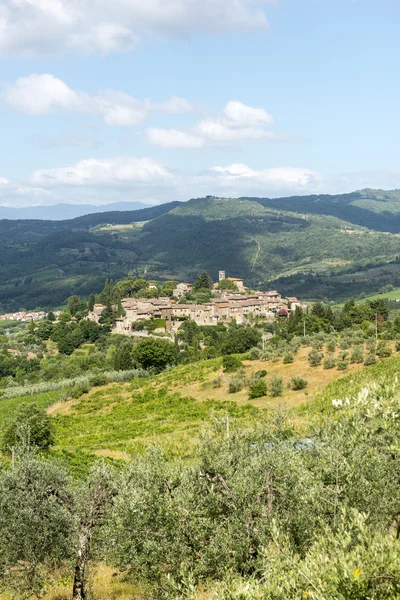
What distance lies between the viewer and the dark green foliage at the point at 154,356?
77.2 m

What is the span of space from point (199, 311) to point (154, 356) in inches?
1290

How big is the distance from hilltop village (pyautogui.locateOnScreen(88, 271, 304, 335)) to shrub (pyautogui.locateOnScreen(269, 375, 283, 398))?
165ft

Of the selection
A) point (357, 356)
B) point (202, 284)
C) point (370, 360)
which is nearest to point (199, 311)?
point (202, 284)

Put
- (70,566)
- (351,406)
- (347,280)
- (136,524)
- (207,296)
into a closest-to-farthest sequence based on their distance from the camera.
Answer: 1. (351,406)
2. (136,524)
3. (70,566)
4. (207,296)
5. (347,280)

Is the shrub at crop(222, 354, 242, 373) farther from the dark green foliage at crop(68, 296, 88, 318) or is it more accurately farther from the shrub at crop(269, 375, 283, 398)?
the dark green foliage at crop(68, 296, 88, 318)

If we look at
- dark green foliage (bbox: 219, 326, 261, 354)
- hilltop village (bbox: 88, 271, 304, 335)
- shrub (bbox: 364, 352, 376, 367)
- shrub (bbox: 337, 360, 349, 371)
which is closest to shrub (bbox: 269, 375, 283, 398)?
shrub (bbox: 337, 360, 349, 371)

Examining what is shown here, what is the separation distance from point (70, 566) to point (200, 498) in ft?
16.1

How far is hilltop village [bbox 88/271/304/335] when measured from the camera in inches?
4210

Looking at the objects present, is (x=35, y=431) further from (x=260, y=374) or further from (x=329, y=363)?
(x=329, y=363)

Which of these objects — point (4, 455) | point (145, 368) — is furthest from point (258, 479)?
point (145, 368)

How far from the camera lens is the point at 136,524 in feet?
46.4

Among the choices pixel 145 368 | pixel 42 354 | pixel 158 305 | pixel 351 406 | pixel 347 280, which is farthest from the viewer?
pixel 347 280

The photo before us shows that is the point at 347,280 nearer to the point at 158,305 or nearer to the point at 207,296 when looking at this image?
the point at 207,296

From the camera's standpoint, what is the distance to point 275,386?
52125mm
